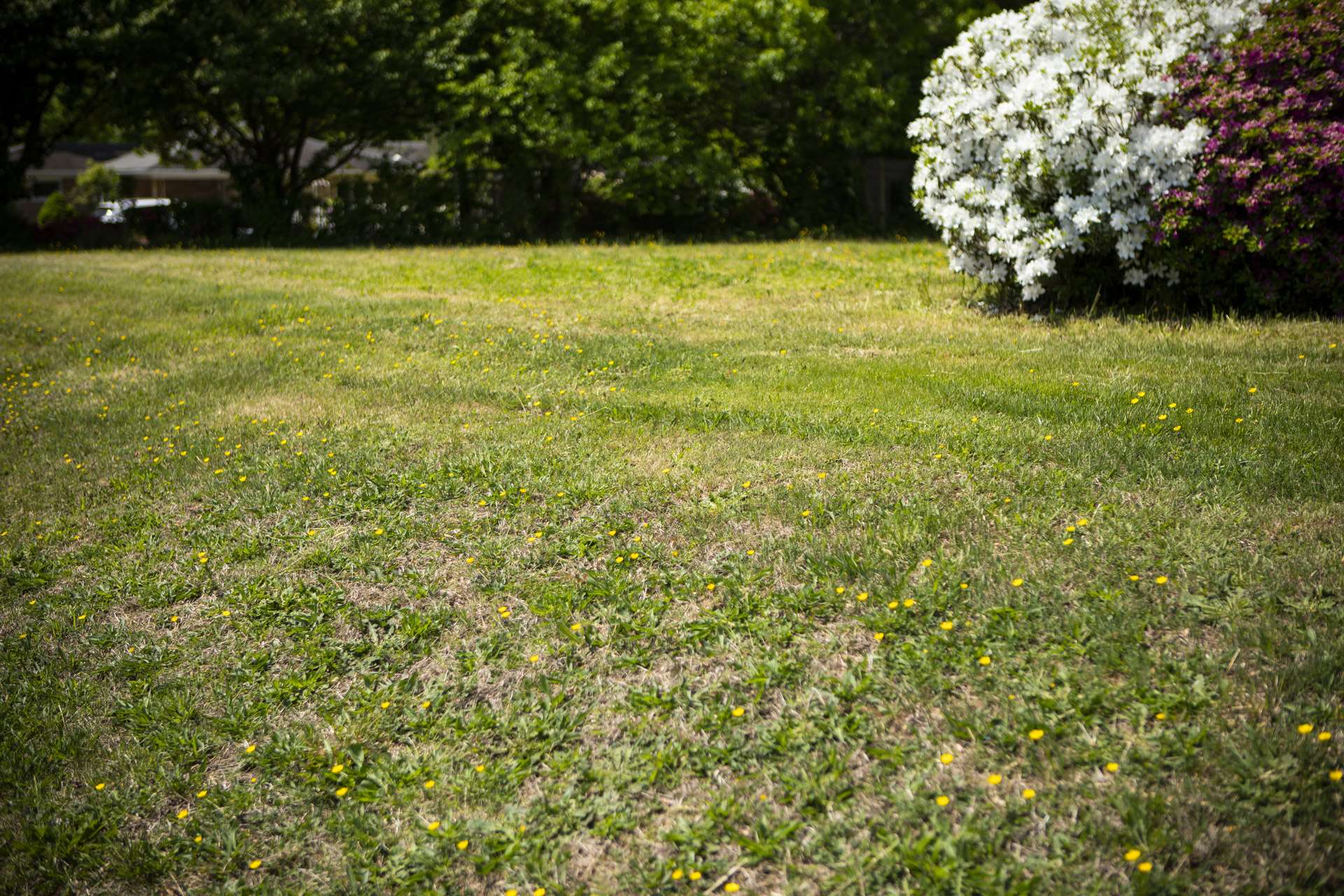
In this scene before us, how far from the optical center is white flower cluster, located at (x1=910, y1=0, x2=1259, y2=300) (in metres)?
8.22

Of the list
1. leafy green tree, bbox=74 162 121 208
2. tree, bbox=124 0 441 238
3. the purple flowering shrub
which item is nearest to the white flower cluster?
the purple flowering shrub

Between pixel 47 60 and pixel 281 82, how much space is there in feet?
16.0

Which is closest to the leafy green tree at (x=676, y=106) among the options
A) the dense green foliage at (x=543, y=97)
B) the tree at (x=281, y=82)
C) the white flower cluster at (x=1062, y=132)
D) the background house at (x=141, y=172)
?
the dense green foliage at (x=543, y=97)

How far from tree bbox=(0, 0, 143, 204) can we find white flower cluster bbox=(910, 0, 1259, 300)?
52.2ft

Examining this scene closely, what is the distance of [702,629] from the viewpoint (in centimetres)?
419

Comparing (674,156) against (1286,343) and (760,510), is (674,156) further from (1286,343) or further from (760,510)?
(760,510)

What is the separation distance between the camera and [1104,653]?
144 inches

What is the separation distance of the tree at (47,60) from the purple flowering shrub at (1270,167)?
702 inches

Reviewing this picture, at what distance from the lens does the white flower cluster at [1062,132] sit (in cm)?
822

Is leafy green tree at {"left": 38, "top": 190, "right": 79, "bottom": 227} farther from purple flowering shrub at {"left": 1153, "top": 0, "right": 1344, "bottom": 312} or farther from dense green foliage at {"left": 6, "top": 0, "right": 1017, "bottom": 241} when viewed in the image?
purple flowering shrub at {"left": 1153, "top": 0, "right": 1344, "bottom": 312}

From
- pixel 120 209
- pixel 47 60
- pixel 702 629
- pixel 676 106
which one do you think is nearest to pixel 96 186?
pixel 120 209

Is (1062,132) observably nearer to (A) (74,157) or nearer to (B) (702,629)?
(B) (702,629)

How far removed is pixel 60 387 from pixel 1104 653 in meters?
8.74

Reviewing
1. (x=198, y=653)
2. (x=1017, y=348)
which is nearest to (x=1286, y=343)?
(x=1017, y=348)
